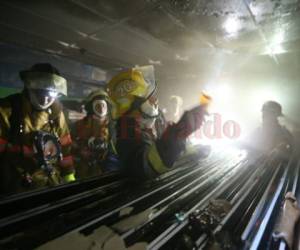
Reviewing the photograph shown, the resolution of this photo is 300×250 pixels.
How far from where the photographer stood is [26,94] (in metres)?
2.14

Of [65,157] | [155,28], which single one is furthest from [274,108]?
[65,157]

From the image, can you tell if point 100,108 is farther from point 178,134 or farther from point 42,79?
point 178,134

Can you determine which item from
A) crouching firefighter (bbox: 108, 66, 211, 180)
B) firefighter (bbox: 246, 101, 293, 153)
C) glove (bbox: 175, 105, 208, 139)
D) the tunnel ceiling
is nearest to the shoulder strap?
crouching firefighter (bbox: 108, 66, 211, 180)

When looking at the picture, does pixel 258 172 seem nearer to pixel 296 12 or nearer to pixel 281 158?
pixel 281 158

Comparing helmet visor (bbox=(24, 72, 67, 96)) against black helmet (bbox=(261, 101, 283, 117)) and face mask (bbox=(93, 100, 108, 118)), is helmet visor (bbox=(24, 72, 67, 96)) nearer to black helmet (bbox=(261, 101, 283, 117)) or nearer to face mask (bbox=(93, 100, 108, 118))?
face mask (bbox=(93, 100, 108, 118))

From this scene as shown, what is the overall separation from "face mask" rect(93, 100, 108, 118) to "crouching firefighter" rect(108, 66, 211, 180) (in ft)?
5.47

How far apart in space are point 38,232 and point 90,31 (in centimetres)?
315

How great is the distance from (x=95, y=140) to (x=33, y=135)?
131cm

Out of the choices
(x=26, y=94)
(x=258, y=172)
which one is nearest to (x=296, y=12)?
(x=258, y=172)

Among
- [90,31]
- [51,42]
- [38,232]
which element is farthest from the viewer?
[51,42]

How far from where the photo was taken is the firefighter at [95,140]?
9.96ft

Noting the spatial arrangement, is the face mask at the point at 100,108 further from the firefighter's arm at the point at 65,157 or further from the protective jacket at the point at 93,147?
the firefighter's arm at the point at 65,157

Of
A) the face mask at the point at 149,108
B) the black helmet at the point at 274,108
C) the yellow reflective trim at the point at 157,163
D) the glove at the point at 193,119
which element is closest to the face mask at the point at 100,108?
the face mask at the point at 149,108

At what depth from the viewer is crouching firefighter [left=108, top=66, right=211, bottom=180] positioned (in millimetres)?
1440
